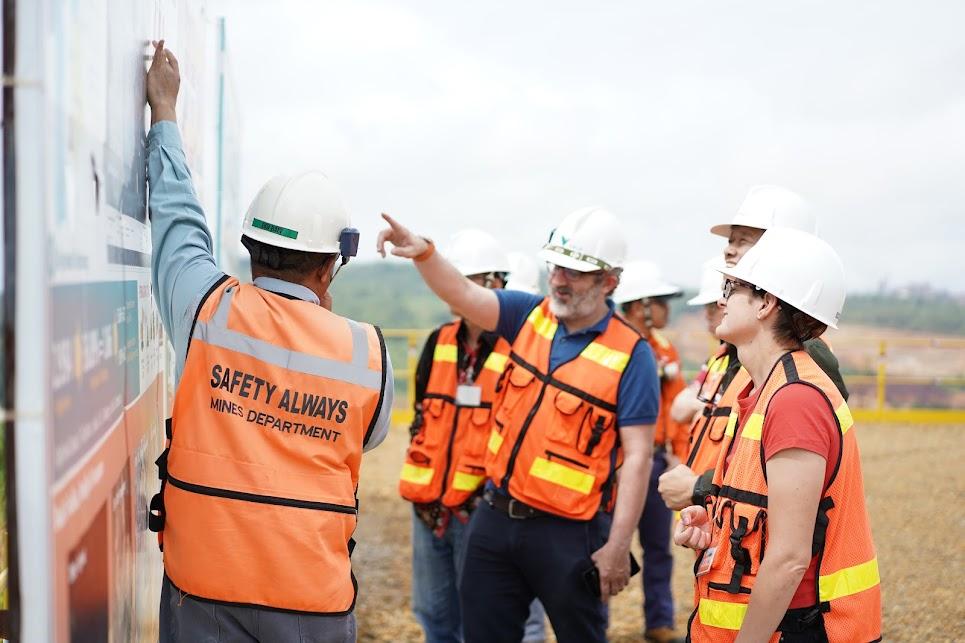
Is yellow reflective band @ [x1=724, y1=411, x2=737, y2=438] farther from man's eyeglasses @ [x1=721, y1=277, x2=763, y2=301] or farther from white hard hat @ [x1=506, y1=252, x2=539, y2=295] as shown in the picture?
white hard hat @ [x1=506, y1=252, x2=539, y2=295]

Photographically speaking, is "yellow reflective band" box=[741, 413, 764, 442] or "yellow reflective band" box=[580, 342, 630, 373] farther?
"yellow reflective band" box=[580, 342, 630, 373]

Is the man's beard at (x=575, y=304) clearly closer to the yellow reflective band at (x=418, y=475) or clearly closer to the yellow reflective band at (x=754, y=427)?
the yellow reflective band at (x=418, y=475)

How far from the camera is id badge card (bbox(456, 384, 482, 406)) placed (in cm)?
457

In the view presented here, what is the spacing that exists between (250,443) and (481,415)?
238 cm

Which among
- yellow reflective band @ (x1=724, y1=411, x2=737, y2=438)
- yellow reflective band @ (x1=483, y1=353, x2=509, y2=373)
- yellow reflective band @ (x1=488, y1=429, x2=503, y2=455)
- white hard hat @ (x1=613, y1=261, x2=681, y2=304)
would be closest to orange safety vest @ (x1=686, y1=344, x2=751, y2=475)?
yellow reflective band @ (x1=724, y1=411, x2=737, y2=438)

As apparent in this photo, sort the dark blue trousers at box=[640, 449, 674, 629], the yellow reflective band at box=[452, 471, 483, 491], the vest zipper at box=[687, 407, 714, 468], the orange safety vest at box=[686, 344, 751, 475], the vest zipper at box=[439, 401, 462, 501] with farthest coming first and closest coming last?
the dark blue trousers at box=[640, 449, 674, 629]
the vest zipper at box=[439, 401, 462, 501]
the yellow reflective band at box=[452, 471, 483, 491]
the vest zipper at box=[687, 407, 714, 468]
the orange safety vest at box=[686, 344, 751, 475]

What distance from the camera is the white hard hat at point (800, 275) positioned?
8.72ft

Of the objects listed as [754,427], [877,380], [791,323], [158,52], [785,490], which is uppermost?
[158,52]

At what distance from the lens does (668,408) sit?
20.5 feet

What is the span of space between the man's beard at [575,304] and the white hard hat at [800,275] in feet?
4.17

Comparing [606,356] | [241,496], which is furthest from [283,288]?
[606,356]

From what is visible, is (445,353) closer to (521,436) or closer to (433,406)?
(433,406)

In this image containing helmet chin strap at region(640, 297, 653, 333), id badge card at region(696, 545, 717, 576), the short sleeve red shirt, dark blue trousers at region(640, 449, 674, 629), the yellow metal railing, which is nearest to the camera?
the short sleeve red shirt

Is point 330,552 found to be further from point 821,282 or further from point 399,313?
point 399,313
